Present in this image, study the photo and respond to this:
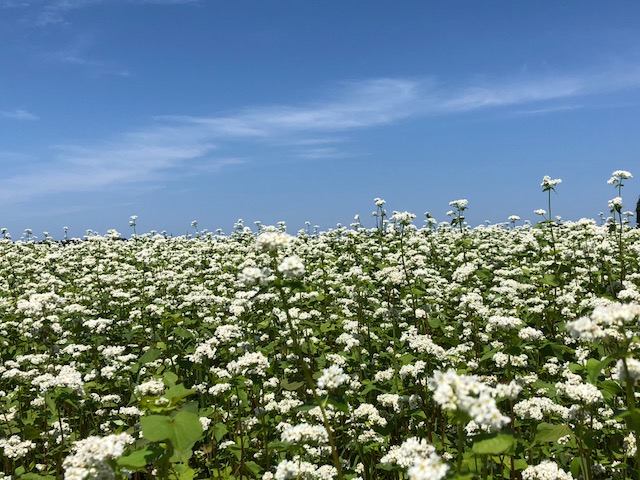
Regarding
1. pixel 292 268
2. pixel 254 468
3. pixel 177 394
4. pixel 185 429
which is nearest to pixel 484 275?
pixel 254 468

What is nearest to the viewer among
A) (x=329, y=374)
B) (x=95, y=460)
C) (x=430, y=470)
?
(x=430, y=470)

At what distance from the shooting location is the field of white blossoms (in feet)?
11.8

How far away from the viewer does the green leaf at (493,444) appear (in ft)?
8.24

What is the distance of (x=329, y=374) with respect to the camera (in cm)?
413

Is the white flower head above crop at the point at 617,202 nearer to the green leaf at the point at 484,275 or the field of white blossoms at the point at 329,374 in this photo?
the field of white blossoms at the point at 329,374

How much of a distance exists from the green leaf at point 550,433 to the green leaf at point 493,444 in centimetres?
203

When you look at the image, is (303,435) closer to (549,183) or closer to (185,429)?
(185,429)

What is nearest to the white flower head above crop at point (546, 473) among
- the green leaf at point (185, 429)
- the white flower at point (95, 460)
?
the green leaf at point (185, 429)

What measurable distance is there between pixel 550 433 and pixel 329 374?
2206 mm

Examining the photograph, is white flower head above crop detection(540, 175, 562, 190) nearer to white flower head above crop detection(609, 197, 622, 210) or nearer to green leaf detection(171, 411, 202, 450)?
white flower head above crop detection(609, 197, 622, 210)

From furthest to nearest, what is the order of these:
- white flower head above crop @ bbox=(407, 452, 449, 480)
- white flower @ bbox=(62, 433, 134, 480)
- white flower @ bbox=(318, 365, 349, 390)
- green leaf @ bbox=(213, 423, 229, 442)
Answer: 1. green leaf @ bbox=(213, 423, 229, 442)
2. white flower @ bbox=(318, 365, 349, 390)
3. white flower @ bbox=(62, 433, 134, 480)
4. white flower head above crop @ bbox=(407, 452, 449, 480)

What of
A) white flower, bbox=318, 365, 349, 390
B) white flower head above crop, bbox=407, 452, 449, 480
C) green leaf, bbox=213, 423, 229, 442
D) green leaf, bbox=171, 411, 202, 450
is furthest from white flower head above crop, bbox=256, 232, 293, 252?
green leaf, bbox=213, 423, 229, 442

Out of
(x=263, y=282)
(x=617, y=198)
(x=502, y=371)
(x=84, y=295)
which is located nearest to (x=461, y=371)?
(x=502, y=371)

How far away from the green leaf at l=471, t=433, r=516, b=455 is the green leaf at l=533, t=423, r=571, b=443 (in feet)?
6.67
